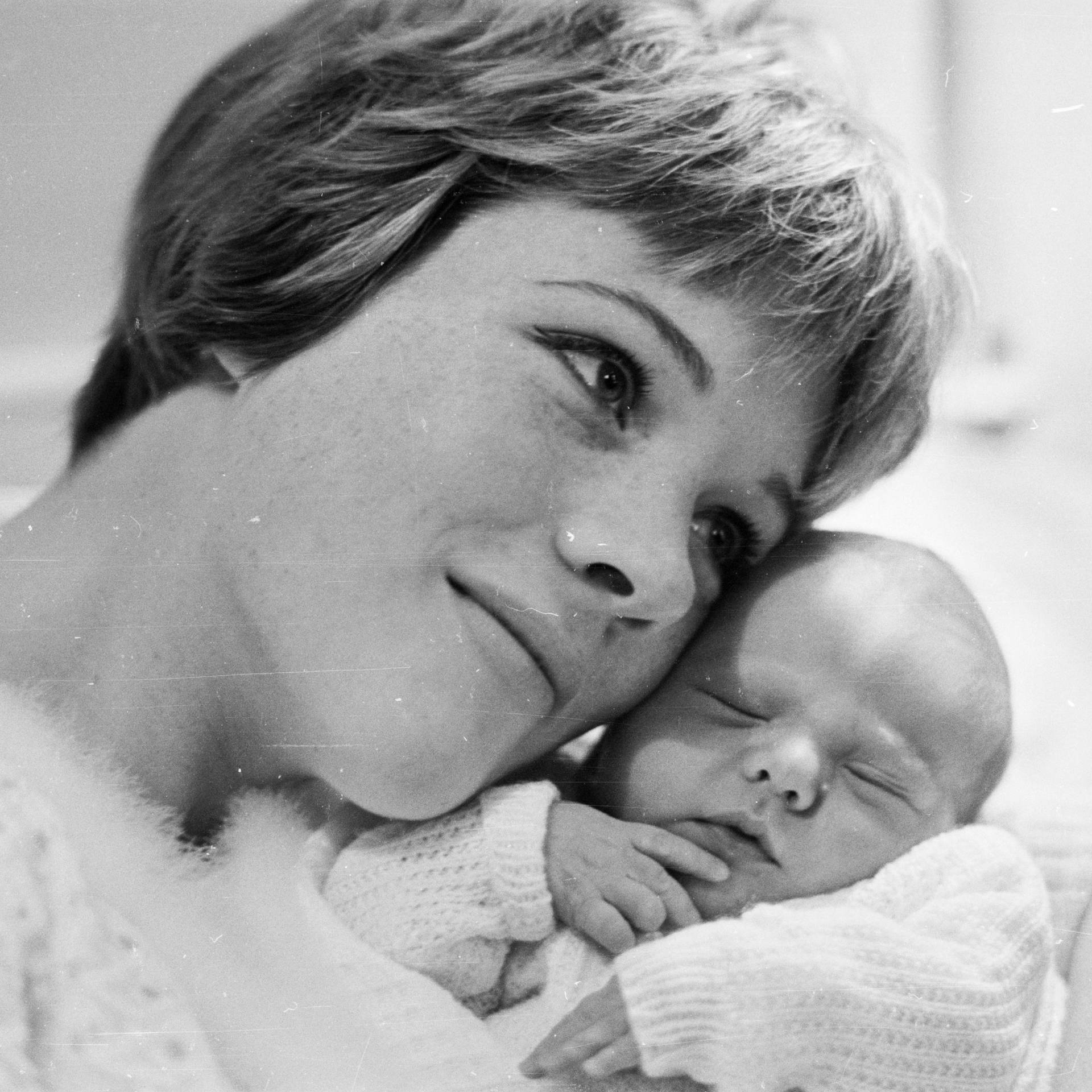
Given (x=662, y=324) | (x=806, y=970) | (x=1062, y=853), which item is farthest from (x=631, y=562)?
(x=1062, y=853)

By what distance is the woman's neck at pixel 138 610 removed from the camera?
72 centimetres

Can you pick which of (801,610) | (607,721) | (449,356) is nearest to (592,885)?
(607,721)

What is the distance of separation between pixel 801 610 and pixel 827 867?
0.16m

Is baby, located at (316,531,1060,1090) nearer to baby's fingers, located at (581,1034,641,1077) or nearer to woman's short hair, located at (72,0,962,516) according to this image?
baby's fingers, located at (581,1034,641,1077)

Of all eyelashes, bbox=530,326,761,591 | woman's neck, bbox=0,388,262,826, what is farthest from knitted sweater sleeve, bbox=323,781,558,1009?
eyelashes, bbox=530,326,761,591

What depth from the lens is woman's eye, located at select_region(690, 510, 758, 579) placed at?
772mm

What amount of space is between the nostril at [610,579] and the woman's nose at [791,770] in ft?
0.42

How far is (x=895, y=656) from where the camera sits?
74cm

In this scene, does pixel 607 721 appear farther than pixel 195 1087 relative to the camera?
Yes

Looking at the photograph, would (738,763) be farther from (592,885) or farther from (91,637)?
(91,637)

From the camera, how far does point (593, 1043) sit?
0.69 m

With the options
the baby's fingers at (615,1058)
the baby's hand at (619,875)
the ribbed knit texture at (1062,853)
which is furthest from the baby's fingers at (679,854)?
the ribbed knit texture at (1062,853)

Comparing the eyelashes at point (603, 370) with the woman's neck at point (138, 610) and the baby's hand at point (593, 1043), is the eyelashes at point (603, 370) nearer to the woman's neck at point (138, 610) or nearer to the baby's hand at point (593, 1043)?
the woman's neck at point (138, 610)

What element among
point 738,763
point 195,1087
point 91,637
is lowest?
point 195,1087
